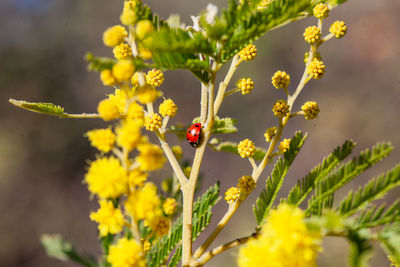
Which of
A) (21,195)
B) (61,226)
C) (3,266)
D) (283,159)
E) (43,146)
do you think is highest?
(43,146)

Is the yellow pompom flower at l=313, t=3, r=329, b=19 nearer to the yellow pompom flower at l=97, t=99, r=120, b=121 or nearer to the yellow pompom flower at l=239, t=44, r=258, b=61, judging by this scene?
the yellow pompom flower at l=239, t=44, r=258, b=61

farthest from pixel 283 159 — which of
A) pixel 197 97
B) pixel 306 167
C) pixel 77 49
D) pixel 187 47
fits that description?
pixel 77 49

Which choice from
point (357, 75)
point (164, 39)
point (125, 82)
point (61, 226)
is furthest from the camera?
point (357, 75)

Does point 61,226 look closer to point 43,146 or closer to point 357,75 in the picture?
point 43,146

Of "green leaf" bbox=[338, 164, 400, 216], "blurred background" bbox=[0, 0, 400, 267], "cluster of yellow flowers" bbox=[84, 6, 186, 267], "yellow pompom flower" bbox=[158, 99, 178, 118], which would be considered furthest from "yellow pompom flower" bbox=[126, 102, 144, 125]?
"blurred background" bbox=[0, 0, 400, 267]

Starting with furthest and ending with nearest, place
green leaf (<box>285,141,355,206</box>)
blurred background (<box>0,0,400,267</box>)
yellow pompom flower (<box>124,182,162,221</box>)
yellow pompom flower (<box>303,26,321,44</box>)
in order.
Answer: blurred background (<box>0,0,400,267</box>), yellow pompom flower (<box>303,26,321,44</box>), green leaf (<box>285,141,355,206</box>), yellow pompom flower (<box>124,182,162,221</box>)

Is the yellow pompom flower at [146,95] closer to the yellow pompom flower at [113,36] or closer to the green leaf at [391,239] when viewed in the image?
the yellow pompom flower at [113,36]

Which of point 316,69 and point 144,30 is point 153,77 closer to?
point 144,30
